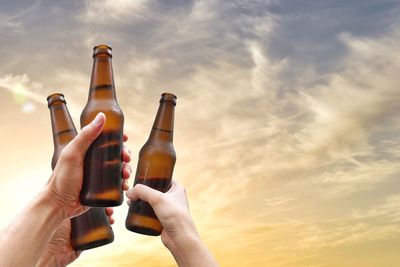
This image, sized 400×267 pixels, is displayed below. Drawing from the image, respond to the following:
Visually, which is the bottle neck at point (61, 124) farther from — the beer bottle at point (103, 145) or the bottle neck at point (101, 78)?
the bottle neck at point (101, 78)

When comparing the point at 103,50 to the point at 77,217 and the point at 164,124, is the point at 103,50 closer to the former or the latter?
the point at 164,124

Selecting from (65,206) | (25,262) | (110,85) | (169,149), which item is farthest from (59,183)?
(169,149)

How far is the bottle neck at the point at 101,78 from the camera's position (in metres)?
4.20

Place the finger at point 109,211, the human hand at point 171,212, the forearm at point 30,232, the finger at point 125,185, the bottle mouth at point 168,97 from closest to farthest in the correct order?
1. the forearm at point 30,232
2. the human hand at point 171,212
3. the finger at point 125,185
4. the bottle mouth at point 168,97
5. the finger at point 109,211

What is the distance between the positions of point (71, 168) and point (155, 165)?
1128mm

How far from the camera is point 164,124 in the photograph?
4.72 m

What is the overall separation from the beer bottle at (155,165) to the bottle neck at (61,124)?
0.65 m

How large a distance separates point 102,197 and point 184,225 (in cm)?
63

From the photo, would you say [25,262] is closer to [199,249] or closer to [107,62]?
[199,249]

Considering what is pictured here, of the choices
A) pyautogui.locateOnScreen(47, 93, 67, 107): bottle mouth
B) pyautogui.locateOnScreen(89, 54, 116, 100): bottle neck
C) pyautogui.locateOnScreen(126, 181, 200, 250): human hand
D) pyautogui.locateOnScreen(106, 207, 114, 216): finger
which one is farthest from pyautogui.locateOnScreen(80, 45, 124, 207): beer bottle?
pyautogui.locateOnScreen(106, 207, 114, 216): finger

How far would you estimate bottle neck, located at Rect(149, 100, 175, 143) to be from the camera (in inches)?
182

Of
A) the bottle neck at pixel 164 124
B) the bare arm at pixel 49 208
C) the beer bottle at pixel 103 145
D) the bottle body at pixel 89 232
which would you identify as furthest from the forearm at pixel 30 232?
the bottle neck at pixel 164 124

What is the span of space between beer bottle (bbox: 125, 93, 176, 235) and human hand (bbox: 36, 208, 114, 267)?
1.56 ft

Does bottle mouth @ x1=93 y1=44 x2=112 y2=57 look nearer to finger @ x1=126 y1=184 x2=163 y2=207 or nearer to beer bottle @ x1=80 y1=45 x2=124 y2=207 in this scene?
beer bottle @ x1=80 y1=45 x2=124 y2=207
